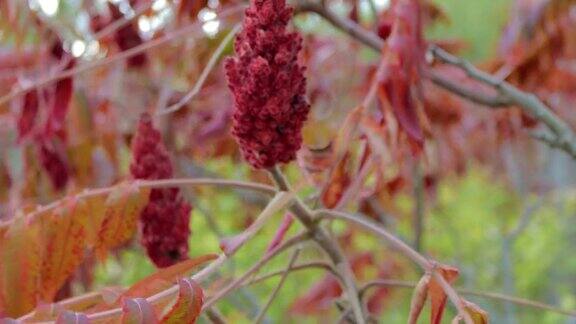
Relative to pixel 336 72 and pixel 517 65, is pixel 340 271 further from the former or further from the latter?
pixel 336 72

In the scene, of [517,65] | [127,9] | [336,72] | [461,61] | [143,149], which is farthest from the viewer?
[336,72]

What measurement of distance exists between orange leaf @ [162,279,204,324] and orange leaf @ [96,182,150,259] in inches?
10.5

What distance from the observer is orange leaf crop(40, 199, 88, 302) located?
3.20 ft

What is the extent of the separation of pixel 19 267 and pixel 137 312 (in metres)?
0.25

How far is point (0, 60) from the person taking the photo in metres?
1.93

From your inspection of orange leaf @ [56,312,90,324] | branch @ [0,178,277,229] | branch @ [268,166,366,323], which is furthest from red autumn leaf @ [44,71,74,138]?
orange leaf @ [56,312,90,324]

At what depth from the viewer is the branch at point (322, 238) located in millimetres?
943

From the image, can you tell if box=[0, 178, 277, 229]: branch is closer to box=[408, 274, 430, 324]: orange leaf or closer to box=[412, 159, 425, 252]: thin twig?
box=[408, 274, 430, 324]: orange leaf

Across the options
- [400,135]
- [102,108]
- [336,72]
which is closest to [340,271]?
[400,135]

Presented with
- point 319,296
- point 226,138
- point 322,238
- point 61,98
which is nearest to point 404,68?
point 322,238

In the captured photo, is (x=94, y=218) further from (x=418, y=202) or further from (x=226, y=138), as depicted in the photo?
(x=226, y=138)

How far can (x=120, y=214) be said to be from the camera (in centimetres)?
102

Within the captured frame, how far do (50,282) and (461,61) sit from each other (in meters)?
0.57

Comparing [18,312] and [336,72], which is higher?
[336,72]
